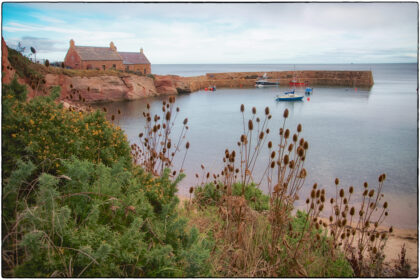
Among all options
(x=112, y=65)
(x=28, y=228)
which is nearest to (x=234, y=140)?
(x=28, y=228)

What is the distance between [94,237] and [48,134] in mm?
1629

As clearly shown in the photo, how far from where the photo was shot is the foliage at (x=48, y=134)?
131 inches

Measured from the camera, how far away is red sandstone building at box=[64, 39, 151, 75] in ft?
86.8

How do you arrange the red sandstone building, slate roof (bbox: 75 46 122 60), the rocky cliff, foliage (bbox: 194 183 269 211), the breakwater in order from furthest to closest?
the breakwater → slate roof (bbox: 75 46 122 60) → the red sandstone building → the rocky cliff → foliage (bbox: 194 183 269 211)

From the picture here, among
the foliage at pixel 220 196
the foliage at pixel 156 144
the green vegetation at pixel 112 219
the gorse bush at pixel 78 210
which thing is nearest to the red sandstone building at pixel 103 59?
the foliage at pixel 156 144

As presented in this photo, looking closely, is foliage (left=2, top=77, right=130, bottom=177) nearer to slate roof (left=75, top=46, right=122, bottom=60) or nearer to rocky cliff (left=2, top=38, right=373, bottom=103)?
rocky cliff (left=2, top=38, right=373, bottom=103)

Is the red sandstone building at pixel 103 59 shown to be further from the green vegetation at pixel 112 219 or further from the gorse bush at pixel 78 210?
the green vegetation at pixel 112 219

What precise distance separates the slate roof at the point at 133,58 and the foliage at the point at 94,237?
32.3m

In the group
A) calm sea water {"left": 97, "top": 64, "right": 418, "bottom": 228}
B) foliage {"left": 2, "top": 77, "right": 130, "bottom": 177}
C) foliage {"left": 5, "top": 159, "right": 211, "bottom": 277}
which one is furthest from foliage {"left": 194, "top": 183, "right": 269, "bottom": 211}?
foliage {"left": 5, "top": 159, "right": 211, "bottom": 277}

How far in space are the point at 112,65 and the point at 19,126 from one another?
92.0ft

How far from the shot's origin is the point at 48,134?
3.54 meters

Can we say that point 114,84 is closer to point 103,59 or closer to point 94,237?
point 103,59

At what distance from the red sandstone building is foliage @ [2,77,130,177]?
2333 centimetres

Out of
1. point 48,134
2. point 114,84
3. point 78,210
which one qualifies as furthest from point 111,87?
point 78,210
